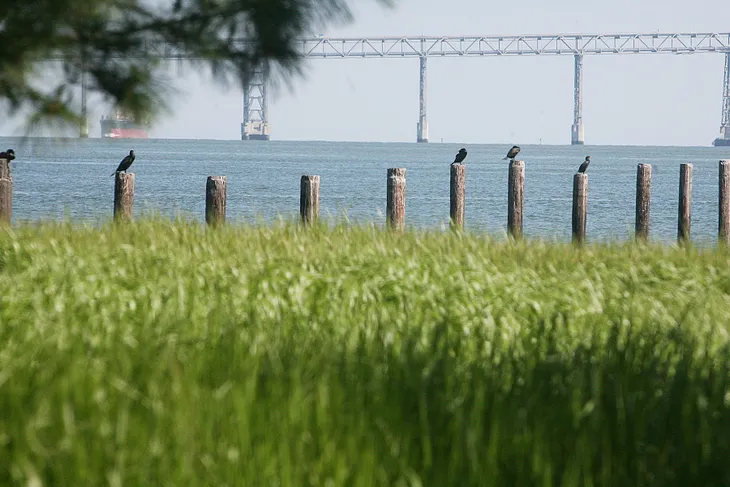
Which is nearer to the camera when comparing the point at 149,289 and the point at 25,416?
the point at 25,416

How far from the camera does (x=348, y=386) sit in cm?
429

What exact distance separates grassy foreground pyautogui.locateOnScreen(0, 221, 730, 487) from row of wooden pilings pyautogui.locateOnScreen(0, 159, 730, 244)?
13.6 feet

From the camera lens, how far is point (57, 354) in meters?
4.27

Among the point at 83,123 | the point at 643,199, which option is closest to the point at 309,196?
the point at 643,199

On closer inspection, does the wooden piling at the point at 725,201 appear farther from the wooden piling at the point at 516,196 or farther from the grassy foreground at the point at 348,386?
the grassy foreground at the point at 348,386

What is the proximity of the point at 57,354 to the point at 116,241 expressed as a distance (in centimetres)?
482

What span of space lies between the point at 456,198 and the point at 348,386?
9262mm

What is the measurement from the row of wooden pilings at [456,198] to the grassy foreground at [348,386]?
163 inches

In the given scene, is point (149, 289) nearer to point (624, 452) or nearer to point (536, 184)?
point (624, 452)

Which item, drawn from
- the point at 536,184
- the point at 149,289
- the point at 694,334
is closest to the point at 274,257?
the point at 149,289

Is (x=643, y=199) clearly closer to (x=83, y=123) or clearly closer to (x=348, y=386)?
(x=83, y=123)

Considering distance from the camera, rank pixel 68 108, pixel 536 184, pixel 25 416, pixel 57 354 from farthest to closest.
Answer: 1. pixel 536 184
2. pixel 68 108
3. pixel 57 354
4. pixel 25 416

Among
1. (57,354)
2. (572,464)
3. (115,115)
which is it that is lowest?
(572,464)

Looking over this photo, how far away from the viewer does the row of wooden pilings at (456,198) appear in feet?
39.4
